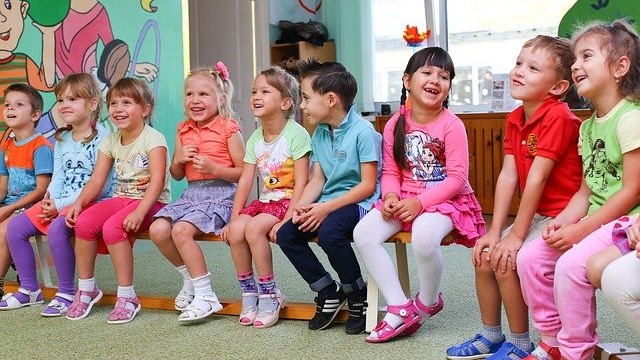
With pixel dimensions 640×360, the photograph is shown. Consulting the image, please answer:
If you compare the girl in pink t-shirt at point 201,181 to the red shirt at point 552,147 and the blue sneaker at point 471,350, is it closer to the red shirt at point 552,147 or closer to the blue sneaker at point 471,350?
the blue sneaker at point 471,350

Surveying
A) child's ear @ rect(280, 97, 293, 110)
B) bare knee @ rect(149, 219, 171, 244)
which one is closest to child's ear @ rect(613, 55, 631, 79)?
child's ear @ rect(280, 97, 293, 110)

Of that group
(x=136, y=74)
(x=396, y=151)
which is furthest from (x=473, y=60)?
(x=396, y=151)

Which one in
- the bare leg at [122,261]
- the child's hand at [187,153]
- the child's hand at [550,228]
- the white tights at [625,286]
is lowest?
the bare leg at [122,261]

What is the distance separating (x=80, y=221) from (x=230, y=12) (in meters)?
3.53

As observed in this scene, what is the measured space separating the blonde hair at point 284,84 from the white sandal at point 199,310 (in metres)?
0.67

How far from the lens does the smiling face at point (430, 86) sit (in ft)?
7.80

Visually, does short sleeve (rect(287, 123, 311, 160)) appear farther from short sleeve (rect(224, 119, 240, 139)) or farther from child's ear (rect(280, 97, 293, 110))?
short sleeve (rect(224, 119, 240, 139))

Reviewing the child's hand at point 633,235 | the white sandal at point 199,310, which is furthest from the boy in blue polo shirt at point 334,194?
the child's hand at point 633,235

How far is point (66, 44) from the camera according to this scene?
13.5 ft

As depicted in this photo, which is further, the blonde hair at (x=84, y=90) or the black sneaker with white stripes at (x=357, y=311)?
the blonde hair at (x=84, y=90)

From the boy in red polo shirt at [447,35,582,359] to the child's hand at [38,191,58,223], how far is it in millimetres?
1651

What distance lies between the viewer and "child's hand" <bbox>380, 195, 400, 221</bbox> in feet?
7.64

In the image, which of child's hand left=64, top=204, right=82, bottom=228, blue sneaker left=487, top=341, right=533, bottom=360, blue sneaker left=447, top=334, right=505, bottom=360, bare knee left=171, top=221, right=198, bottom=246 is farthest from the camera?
child's hand left=64, top=204, right=82, bottom=228

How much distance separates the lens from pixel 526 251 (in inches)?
75.0
